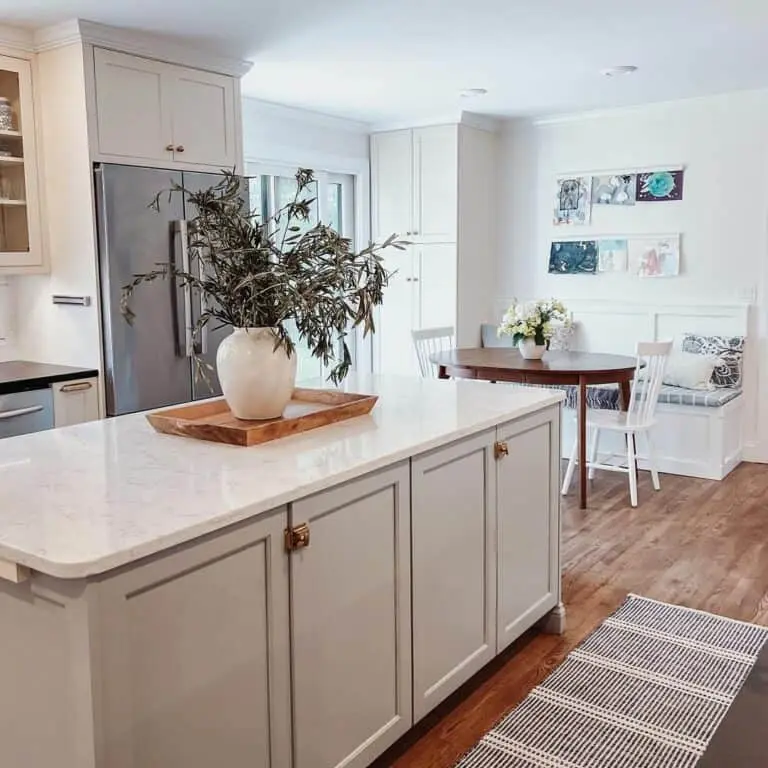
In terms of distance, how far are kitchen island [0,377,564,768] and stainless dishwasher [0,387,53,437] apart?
1.36 m

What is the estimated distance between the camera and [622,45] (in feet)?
14.0

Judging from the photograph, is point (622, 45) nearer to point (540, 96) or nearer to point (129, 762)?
point (540, 96)

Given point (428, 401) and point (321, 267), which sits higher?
point (321, 267)

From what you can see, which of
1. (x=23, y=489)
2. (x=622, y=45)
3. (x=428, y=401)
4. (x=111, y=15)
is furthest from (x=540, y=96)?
(x=23, y=489)

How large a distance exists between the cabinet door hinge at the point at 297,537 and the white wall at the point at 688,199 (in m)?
4.68

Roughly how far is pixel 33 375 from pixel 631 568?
2.92 metres

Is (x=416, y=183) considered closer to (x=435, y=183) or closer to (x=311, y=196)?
(x=435, y=183)

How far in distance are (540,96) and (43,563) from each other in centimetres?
503

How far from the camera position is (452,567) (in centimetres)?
250

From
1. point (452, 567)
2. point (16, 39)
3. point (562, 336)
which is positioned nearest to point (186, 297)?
point (16, 39)

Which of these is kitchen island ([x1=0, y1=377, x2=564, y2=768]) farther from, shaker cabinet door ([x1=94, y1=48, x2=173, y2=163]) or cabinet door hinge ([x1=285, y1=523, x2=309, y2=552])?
shaker cabinet door ([x1=94, y1=48, x2=173, y2=163])

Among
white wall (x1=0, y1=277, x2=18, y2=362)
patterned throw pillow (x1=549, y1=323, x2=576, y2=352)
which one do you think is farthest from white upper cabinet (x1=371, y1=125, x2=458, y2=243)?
white wall (x1=0, y1=277, x2=18, y2=362)

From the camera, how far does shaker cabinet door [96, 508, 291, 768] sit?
5.00 ft

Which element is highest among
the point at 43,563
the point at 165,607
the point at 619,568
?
the point at 43,563
